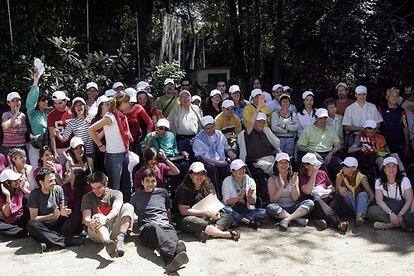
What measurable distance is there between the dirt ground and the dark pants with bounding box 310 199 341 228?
20 cm

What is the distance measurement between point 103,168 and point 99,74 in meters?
3.60

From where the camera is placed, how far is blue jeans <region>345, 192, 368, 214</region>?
6.05m

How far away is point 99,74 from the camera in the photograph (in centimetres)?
938

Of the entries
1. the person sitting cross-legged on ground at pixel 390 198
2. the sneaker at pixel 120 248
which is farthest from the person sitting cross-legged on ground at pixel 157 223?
the person sitting cross-legged on ground at pixel 390 198

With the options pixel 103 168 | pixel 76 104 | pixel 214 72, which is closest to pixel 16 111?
pixel 76 104

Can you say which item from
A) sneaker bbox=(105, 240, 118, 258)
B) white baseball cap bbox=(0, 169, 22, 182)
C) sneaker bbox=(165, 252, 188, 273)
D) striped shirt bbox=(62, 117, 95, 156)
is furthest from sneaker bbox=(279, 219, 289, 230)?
white baseball cap bbox=(0, 169, 22, 182)

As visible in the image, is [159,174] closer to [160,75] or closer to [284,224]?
[284,224]

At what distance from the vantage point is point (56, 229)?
536 centimetres

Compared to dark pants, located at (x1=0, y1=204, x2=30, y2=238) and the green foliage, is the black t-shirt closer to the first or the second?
dark pants, located at (x1=0, y1=204, x2=30, y2=238)

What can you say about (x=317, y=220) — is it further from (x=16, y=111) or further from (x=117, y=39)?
(x=117, y=39)

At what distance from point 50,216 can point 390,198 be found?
4.04m

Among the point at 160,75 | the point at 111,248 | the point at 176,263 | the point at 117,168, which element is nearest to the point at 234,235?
the point at 176,263

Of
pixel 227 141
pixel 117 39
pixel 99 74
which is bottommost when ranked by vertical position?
pixel 227 141

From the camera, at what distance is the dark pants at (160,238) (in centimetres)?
477
